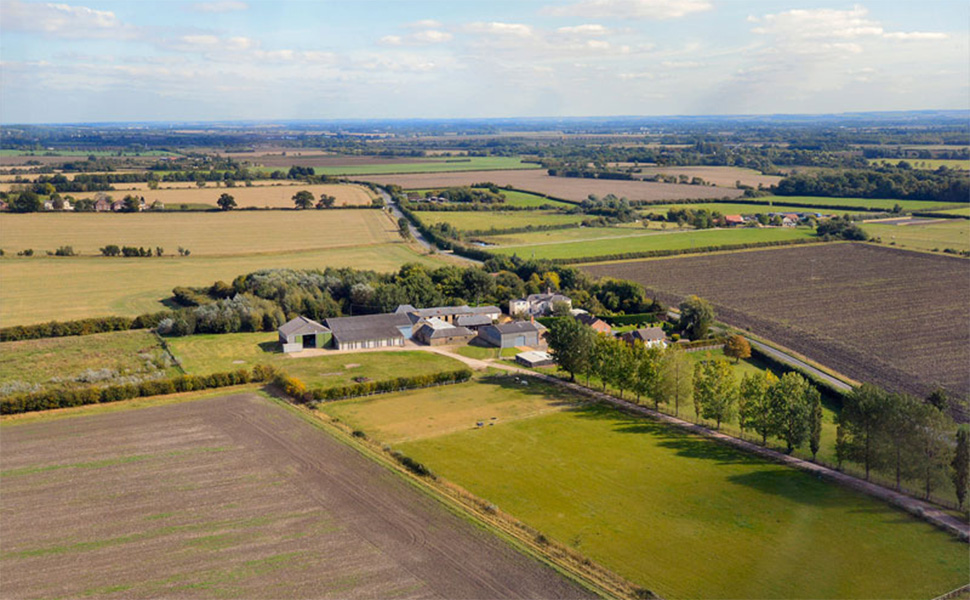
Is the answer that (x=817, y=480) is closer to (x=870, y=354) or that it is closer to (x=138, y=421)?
(x=870, y=354)

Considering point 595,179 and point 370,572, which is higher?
point 595,179

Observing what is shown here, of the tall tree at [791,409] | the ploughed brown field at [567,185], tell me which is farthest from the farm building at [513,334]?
the ploughed brown field at [567,185]

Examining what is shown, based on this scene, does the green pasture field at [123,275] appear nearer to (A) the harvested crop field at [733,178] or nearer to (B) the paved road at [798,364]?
(B) the paved road at [798,364]

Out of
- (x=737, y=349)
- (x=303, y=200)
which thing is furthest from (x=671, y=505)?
(x=303, y=200)

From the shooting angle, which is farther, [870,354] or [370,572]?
[870,354]

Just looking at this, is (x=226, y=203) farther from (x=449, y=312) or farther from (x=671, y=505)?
(x=671, y=505)

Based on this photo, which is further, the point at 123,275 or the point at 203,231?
the point at 203,231

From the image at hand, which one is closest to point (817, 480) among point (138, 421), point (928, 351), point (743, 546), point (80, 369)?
point (743, 546)
